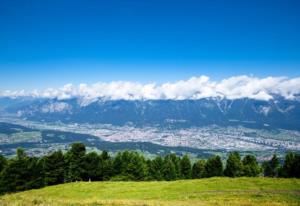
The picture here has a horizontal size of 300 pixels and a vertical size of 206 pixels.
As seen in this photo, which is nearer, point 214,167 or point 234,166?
point 234,166

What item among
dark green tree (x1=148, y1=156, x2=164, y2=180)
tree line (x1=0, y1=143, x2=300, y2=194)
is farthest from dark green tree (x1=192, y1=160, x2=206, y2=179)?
dark green tree (x1=148, y1=156, x2=164, y2=180)

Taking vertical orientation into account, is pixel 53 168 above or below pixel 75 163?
below

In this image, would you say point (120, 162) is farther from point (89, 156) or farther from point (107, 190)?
point (107, 190)

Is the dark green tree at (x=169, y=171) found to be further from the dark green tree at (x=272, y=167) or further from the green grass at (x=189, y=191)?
the dark green tree at (x=272, y=167)

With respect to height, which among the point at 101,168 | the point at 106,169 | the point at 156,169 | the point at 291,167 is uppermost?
the point at 101,168

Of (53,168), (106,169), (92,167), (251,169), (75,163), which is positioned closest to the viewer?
(53,168)

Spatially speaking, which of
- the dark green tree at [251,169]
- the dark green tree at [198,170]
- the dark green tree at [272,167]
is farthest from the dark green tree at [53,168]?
the dark green tree at [272,167]

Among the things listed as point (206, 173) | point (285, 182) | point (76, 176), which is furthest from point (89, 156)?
point (285, 182)

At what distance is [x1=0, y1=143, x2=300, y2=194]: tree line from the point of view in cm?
6712

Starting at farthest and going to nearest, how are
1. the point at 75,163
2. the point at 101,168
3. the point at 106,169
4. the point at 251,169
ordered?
1. the point at 251,169
2. the point at 106,169
3. the point at 101,168
4. the point at 75,163

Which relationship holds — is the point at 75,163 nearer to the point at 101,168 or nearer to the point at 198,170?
the point at 101,168

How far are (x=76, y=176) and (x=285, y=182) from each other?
51.9 meters

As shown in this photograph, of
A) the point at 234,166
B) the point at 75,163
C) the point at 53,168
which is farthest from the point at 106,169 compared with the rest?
the point at 234,166

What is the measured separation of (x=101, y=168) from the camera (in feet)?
261
